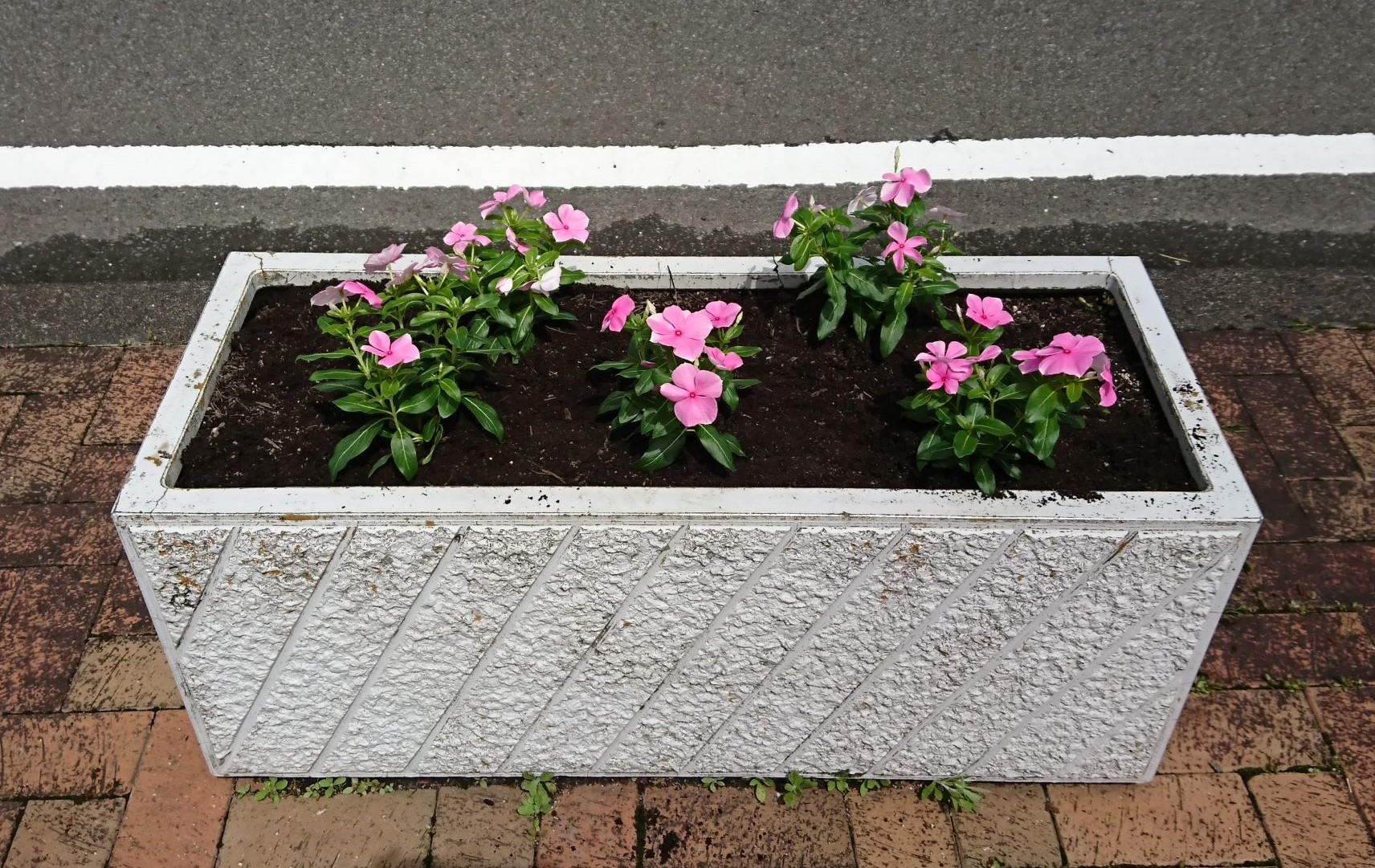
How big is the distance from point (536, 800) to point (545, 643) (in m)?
0.45

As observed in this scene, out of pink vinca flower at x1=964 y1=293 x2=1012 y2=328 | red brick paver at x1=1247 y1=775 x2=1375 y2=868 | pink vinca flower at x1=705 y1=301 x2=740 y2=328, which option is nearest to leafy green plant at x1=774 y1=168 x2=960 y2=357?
pink vinca flower at x1=964 y1=293 x2=1012 y2=328

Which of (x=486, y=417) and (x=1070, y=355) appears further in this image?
(x=486, y=417)

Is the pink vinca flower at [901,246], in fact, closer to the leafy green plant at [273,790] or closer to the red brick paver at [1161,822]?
the red brick paver at [1161,822]

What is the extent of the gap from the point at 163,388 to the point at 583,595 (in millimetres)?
1813

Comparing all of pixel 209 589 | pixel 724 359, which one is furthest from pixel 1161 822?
pixel 209 589

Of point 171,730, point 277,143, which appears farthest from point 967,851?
point 277,143

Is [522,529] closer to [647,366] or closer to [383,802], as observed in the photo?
[647,366]

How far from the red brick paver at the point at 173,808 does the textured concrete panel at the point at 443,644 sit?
0.85 ft

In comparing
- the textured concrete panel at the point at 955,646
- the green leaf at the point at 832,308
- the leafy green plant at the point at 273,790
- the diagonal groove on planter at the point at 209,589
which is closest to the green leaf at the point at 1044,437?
the textured concrete panel at the point at 955,646

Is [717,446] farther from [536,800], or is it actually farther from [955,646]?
[536,800]

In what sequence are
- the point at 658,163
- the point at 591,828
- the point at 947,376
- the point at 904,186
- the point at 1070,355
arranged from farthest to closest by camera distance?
the point at 658,163, the point at 591,828, the point at 904,186, the point at 947,376, the point at 1070,355

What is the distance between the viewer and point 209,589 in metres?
1.83

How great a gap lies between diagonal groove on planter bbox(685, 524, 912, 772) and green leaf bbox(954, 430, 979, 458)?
156 mm

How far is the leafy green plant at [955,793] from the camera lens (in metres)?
Result: 2.21
